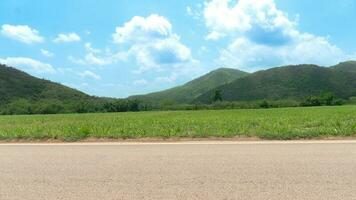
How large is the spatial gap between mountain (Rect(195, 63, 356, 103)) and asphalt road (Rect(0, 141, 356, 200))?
415 ft

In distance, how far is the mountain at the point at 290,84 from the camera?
13500 cm

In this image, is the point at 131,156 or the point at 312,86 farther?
the point at 312,86

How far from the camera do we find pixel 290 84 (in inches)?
5655

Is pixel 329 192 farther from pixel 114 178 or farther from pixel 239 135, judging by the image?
pixel 239 135

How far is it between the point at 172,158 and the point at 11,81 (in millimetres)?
103173

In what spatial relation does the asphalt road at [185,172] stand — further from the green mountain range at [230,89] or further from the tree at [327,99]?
the tree at [327,99]

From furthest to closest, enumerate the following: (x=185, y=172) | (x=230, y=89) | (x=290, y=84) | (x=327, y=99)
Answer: (x=230, y=89) → (x=290, y=84) → (x=327, y=99) → (x=185, y=172)

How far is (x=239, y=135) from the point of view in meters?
11.5

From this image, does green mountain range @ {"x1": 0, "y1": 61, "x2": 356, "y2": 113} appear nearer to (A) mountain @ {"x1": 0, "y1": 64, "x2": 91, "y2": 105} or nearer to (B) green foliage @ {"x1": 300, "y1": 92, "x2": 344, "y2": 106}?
(A) mountain @ {"x1": 0, "y1": 64, "x2": 91, "y2": 105}

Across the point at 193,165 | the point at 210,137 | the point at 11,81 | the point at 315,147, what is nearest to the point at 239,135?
the point at 210,137

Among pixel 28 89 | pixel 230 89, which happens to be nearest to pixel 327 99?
pixel 230 89

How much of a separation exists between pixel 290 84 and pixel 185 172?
5643 inches

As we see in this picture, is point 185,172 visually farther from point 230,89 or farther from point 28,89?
point 230,89

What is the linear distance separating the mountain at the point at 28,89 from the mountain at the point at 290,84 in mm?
54747
